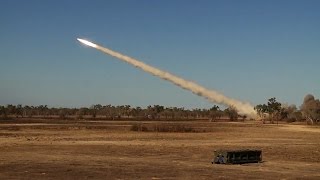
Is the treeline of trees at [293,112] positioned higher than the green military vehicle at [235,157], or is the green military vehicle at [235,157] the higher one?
the treeline of trees at [293,112]

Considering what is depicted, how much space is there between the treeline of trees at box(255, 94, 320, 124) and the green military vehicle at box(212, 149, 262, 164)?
9828 centimetres

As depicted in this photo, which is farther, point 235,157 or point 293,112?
point 293,112

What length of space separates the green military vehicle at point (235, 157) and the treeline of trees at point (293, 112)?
98280 mm

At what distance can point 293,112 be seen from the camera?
163m

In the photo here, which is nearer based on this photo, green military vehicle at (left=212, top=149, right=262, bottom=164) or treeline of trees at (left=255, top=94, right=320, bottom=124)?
green military vehicle at (left=212, top=149, right=262, bottom=164)

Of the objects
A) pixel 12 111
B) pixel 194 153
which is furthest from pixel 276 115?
pixel 194 153

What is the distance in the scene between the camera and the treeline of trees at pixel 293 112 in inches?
5187

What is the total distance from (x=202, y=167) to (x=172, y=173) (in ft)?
9.32

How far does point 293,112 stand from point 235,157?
142m

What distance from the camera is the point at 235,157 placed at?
26297 millimetres

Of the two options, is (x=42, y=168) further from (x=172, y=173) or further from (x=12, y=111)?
(x=12, y=111)

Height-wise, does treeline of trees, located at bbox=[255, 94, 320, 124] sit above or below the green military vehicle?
above

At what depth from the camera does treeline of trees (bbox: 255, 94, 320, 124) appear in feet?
432

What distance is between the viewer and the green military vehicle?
25.9 meters
